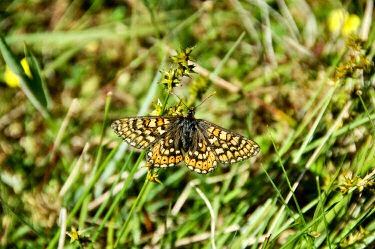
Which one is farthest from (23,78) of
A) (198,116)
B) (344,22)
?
(344,22)

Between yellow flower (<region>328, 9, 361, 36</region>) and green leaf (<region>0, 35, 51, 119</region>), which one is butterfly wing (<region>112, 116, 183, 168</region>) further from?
yellow flower (<region>328, 9, 361, 36</region>)

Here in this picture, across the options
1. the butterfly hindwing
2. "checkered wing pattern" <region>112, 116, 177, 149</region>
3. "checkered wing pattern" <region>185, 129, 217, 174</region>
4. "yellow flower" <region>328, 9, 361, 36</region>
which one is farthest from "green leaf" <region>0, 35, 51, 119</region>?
"yellow flower" <region>328, 9, 361, 36</region>

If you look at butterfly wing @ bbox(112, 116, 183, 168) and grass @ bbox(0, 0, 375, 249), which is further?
grass @ bbox(0, 0, 375, 249)

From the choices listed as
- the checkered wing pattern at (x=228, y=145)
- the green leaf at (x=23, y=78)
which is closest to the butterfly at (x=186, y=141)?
the checkered wing pattern at (x=228, y=145)

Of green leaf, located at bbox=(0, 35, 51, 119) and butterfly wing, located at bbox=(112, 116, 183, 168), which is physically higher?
green leaf, located at bbox=(0, 35, 51, 119)

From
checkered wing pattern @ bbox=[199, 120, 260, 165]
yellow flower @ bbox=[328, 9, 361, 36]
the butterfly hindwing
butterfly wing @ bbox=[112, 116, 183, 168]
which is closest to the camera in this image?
the butterfly hindwing

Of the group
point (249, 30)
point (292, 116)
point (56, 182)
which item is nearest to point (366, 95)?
point (292, 116)

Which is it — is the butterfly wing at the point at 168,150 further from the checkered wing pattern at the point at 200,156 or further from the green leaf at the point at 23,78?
the green leaf at the point at 23,78
